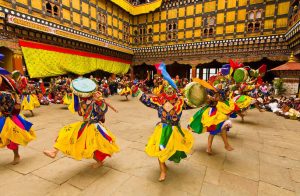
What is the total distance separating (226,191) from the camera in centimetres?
219

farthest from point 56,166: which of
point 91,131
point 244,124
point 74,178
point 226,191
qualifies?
point 244,124

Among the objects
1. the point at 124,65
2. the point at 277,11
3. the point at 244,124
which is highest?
the point at 277,11

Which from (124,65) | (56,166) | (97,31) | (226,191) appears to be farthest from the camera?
(124,65)

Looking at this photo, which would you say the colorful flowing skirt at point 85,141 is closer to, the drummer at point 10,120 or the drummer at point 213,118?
the drummer at point 10,120

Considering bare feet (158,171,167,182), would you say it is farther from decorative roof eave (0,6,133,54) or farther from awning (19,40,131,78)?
decorative roof eave (0,6,133,54)

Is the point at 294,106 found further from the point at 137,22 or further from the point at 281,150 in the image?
the point at 137,22

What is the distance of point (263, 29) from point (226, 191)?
15.4 meters

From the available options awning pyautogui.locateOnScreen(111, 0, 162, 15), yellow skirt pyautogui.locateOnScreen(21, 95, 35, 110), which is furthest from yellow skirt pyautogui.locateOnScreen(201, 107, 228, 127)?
awning pyautogui.locateOnScreen(111, 0, 162, 15)

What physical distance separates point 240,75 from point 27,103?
672 cm

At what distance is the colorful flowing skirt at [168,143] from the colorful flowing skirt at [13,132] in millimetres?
2081

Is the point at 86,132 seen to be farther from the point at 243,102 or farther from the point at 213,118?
the point at 243,102

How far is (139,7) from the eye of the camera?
57.5 ft

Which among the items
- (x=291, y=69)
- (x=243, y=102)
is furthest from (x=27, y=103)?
(x=291, y=69)

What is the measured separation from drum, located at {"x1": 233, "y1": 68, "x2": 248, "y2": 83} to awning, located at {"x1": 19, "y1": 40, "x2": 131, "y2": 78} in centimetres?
1044
